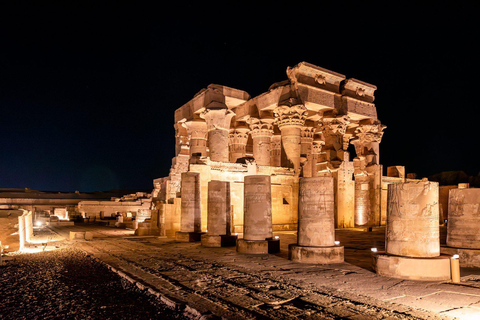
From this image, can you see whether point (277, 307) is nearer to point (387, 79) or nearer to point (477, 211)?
point (477, 211)

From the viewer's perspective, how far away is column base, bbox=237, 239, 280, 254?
1056cm

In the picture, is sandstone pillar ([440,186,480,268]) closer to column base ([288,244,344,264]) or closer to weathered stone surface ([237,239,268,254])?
column base ([288,244,344,264])

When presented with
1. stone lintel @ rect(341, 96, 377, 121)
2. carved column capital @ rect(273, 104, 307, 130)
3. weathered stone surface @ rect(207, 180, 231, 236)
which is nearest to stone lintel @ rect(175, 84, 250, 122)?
carved column capital @ rect(273, 104, 307, 130)

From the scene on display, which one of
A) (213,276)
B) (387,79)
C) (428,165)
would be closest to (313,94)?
(213,276)

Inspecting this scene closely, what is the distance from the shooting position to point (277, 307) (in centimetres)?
510

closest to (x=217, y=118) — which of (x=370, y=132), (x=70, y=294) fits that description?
(x=370, y=132)

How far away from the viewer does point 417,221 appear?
7133 millimetres

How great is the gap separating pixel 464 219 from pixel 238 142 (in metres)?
17.7

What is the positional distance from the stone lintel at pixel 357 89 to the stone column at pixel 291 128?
14.2ft

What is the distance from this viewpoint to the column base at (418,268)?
6785 millimetres

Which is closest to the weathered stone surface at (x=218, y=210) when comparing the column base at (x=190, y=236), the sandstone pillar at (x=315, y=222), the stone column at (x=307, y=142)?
the column base at (x=190, y=236)

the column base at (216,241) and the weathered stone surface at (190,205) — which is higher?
the weathered stone surface at (190,205)

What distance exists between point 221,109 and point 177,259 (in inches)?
456

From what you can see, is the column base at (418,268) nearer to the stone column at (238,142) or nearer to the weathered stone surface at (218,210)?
the weathered stone surface at (218,210)
